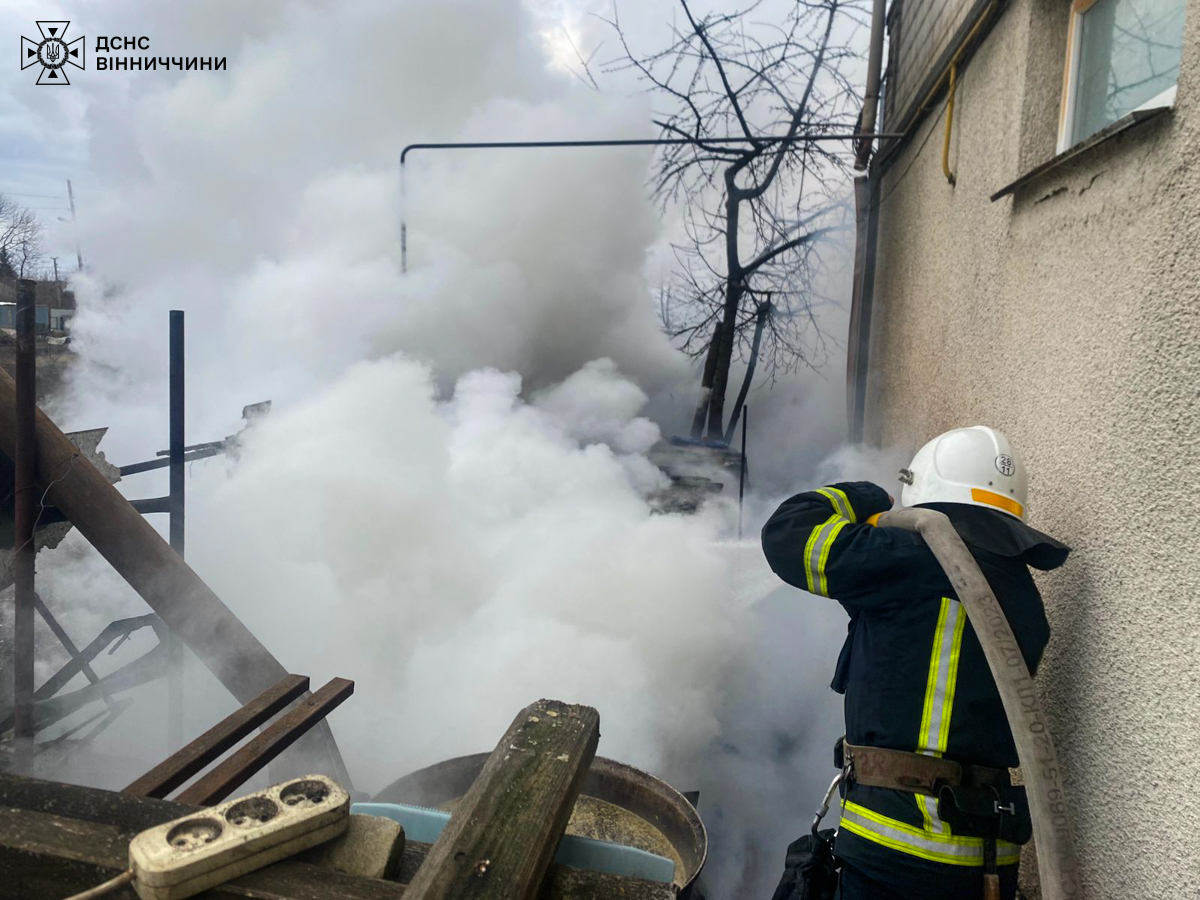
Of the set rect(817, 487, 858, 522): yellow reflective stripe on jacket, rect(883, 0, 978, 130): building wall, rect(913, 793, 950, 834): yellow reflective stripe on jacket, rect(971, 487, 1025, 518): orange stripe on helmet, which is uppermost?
rect(883, 0, 978, 130): building wall

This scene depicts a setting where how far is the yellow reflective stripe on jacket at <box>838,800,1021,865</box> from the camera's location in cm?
186

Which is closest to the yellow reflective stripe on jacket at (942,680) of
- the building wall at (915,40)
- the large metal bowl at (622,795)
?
the large metal bowl at (622,795)

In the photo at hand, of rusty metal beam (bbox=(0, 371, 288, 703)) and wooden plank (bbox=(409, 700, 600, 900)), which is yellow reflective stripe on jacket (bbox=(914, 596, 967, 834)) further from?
rusty metal beam (bbox=(0, 371, 288, 703))

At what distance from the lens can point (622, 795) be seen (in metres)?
2.87

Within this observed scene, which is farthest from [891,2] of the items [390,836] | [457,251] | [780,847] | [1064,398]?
[390,836]

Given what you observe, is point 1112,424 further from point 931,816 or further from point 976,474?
point 931,816

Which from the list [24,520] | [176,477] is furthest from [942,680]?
[176,477]

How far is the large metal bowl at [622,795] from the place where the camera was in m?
2.68

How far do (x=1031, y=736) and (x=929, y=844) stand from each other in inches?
16.9

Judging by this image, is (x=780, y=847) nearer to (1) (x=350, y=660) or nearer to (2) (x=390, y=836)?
(1) (x=350, y=660)

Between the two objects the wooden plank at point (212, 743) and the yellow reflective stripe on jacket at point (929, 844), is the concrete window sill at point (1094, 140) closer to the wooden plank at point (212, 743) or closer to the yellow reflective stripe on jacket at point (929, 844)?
the yellow reflective stripe on jacket at point (929, 844)

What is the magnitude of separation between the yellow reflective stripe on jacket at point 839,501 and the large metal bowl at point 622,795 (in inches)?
45.1

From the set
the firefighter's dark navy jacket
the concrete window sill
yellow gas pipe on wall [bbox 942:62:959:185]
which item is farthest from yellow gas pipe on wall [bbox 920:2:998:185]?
the firefighter's dark navy jacket

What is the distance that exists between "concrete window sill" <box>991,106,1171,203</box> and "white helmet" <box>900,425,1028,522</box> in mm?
730
